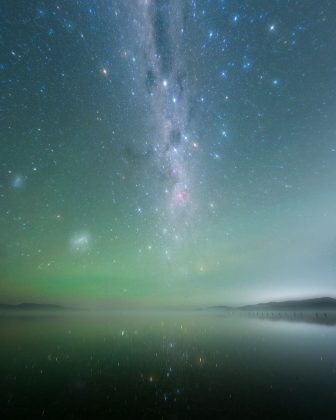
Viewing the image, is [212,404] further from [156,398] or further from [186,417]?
[156,398]

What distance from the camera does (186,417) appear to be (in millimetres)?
12609

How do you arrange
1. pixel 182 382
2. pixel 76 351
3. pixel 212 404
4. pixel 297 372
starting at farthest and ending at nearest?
pixel 76 351, pixel 297 372, pixel 182 382, pixel 212 404

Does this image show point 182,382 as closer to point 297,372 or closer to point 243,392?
point 243,392

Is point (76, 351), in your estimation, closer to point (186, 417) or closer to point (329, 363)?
point (186, 417)

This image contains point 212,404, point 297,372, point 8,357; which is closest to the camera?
point 212,404

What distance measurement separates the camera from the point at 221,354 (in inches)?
1117

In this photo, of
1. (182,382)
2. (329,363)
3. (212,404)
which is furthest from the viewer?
(329,363)

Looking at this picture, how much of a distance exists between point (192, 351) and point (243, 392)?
53.3 feet

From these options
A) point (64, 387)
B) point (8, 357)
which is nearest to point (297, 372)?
point (64, 387)

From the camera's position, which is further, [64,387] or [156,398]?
[64,387]

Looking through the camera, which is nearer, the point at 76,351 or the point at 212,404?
the point at 212,404

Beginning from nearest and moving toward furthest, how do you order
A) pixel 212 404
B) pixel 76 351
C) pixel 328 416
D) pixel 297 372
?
pixel 328 416
pixel 212 404
pixel 297 372
pixel 76 351

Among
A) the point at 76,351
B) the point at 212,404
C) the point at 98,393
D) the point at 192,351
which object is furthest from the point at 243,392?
the point at 76,351

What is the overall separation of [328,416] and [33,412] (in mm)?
15767
